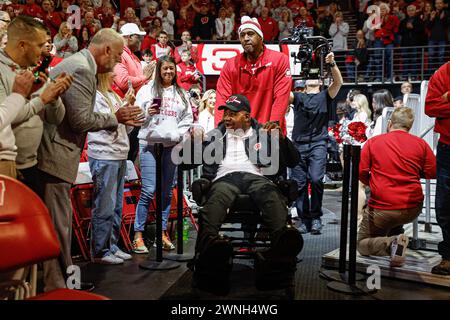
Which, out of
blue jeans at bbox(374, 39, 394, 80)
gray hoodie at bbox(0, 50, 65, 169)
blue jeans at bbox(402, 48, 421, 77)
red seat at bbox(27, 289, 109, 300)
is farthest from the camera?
blue jeans at bbox(402, 48, 421, 77)

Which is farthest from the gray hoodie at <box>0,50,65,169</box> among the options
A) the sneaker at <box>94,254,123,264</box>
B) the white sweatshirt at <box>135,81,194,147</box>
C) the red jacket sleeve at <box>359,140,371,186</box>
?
the red jacket sleeve at <box>359,140,371,186</box>

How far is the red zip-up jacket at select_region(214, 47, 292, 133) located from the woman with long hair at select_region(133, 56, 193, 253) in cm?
50

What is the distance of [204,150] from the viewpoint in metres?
4.29

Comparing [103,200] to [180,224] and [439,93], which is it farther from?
[439,93]

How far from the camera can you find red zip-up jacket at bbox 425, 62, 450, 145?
3818 mm

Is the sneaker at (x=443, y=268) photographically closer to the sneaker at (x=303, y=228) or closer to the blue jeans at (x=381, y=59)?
the sneaker at (x=303, y=228)

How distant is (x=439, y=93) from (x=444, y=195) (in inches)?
29.5

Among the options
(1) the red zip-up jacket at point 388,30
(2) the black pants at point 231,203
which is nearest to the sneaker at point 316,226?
(2) the black pants at point 231,203

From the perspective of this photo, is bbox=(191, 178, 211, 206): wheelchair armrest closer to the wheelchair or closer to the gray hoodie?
the wheelchair

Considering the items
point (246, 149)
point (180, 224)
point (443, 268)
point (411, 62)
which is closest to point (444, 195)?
point (443, 268)

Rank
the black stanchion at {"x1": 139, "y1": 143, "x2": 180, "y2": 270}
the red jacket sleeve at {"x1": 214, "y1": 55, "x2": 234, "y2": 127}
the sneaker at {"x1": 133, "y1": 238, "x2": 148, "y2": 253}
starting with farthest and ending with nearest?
1. the sneaker at {"x1": 133, "y1": 238, "x2": 148, "y2": 253}
2. the red jacket sleeve at {"x1": 214, "y1": 55, "x2": 234, "y2": 127}
3. the black stanchion at {"x1": 139, "y1": 143, "x2": 180, "y2": 270}

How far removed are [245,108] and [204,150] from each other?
18.7 inches

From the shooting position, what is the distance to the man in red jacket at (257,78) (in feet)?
15.0
